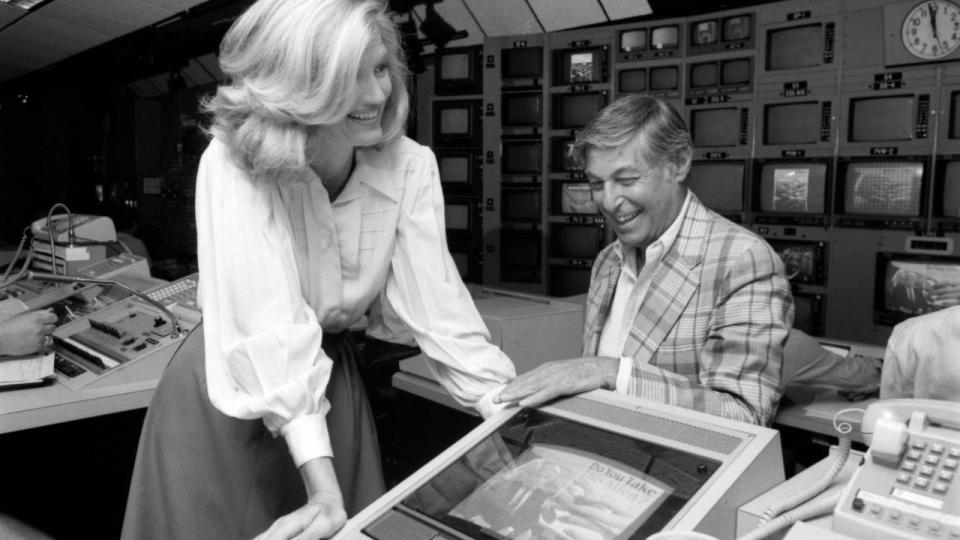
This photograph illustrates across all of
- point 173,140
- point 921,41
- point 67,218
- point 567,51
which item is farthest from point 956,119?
point 173,140

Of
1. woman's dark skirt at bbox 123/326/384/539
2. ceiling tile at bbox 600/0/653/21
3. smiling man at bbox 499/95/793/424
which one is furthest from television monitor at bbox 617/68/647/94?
woman's dark skirt at bbox 123/326/384/539

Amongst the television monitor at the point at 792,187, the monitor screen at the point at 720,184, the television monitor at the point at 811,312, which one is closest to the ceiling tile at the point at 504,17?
the monitor screen at the point at 720,184

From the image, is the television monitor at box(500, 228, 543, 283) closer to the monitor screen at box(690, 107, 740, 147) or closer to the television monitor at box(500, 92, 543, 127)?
the television monitor at box(500, 92, 543, 127)

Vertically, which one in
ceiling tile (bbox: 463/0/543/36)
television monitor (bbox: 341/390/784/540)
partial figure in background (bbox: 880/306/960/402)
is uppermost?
ceiling tile (bbox: 463/0/543/36)

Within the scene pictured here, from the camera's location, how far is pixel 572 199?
4559 mm

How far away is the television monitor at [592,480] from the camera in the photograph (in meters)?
0.73

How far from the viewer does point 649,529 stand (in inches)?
27.8

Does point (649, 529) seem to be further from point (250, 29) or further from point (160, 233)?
point (160, 233)

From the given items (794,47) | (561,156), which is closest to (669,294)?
(794,47)

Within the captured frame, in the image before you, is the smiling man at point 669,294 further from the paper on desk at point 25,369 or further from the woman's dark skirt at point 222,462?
the paper on desk at point 25,369

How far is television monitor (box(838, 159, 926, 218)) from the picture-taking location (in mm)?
3314

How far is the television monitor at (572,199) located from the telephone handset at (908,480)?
12.2 ft

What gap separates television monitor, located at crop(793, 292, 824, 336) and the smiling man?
7.63 feet

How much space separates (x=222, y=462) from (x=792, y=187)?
3250 millimetres
